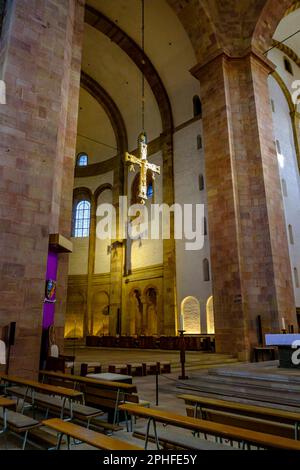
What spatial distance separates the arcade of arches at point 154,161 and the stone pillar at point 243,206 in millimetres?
50

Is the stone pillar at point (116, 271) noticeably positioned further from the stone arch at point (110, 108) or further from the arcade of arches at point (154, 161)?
the stone arch at point (110, 108)

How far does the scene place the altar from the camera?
271 inches

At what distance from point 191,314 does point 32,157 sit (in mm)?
11304

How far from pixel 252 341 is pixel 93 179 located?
57.0 feet

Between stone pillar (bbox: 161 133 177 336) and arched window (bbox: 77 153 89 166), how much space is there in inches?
319

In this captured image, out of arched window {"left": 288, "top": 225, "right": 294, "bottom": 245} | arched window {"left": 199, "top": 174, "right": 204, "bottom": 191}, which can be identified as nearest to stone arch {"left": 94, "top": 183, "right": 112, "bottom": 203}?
arched window {"left": 199, "top": 174, "right": 204, "bottom": 191}

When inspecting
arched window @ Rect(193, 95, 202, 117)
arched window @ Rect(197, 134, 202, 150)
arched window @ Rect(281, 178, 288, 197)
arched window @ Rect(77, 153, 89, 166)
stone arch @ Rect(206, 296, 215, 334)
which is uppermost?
arched window @ Rect(77, 153, 89, 166)

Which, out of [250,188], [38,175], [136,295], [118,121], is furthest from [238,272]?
[118,121]

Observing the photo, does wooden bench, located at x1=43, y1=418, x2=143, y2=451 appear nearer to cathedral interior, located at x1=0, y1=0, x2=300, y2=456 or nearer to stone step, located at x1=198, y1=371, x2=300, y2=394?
cathedral interior, located at x1=0, y1=0, x2=300, y2=456

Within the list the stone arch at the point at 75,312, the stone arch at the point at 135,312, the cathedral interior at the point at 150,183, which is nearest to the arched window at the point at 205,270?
the cathedral interior at the point at 150,183

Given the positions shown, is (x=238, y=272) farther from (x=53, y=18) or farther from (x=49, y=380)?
(x=53, y=18)

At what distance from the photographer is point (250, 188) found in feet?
42.7

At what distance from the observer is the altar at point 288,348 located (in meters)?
6.88

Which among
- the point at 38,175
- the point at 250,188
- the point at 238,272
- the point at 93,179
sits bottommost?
the point at 238,272
